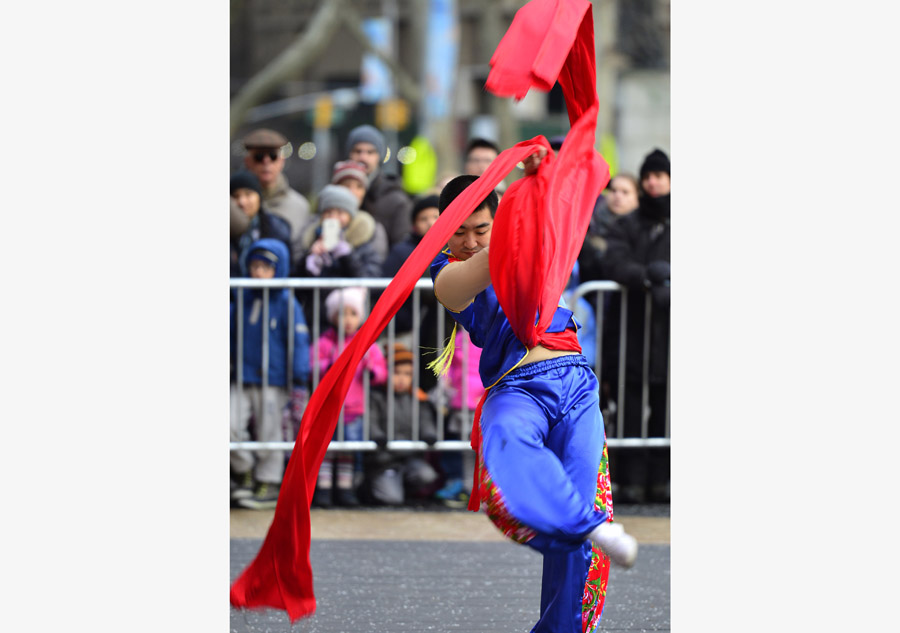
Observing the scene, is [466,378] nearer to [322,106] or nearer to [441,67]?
[441,67]

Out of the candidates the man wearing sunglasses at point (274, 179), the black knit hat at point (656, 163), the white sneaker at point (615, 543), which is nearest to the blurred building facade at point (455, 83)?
the man wearing sunglasses at point (274, 179)

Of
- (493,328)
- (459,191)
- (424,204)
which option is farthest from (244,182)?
(493,328)

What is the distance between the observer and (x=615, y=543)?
3.31 m

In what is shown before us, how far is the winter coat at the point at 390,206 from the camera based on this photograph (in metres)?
7.04

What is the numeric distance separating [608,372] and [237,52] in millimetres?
20380

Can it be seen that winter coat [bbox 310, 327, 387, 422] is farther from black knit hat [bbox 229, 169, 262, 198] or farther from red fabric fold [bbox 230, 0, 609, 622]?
red fabric fold [bbox 230, 0, 609, 622]

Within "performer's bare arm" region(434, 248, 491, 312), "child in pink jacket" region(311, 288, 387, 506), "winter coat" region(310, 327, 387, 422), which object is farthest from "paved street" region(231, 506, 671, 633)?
"performer's bare arm" region(434, 248, 491, 312)

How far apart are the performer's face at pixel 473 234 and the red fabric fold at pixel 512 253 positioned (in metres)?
0.12

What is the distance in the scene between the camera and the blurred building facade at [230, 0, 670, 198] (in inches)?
803

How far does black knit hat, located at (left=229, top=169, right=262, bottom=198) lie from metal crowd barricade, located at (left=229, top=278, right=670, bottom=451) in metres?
0.66

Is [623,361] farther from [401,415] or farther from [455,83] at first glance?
[455,83]

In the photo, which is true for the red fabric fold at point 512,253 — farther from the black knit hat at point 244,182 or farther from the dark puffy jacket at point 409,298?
the black knit hat at point 244,182

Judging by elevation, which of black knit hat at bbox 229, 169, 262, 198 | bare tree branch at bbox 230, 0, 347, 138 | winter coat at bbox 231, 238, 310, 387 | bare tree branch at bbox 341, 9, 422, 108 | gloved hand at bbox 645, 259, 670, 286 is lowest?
winter coat at bbox 231, 238, 310, 387

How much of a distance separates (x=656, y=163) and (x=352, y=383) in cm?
227
